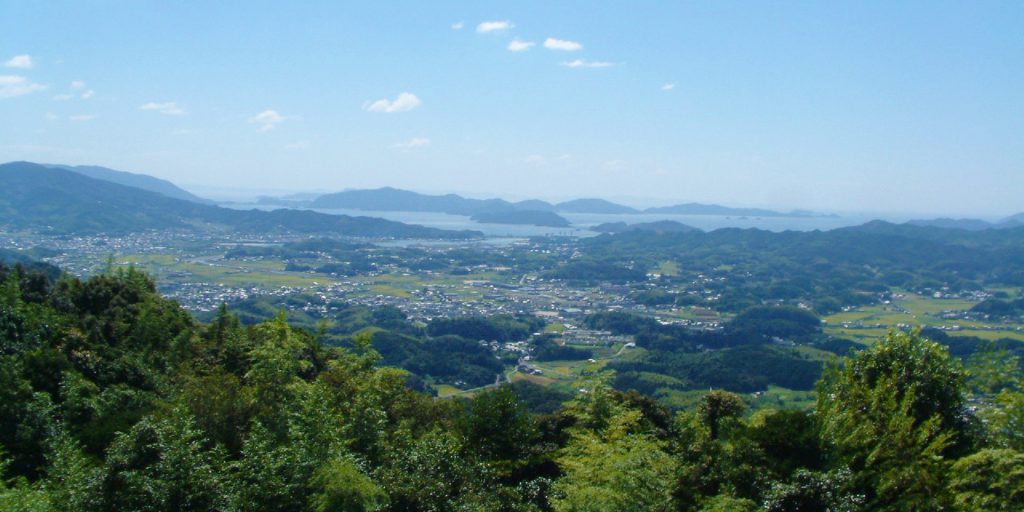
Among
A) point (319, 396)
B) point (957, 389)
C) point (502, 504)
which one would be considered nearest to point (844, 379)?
point (957, 389)

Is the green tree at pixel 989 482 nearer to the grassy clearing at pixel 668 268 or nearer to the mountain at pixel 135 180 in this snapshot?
the grassy clearing at pixel 668 268

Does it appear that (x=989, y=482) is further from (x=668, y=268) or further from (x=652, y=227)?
(x=652, y=227)

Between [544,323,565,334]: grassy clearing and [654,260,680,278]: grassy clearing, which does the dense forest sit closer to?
[544,323,565,334]: grassy clearing

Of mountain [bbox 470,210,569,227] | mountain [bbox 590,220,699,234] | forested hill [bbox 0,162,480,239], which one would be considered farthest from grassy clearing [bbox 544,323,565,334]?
mountain [bbox 470,210,569,227]

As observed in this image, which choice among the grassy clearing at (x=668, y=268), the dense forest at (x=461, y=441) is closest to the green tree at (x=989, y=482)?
the dense forest at (x=461, y=441)

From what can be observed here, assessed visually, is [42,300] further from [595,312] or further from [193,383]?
[595,312]

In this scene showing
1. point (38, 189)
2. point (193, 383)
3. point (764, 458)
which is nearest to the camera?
point (764, 458)

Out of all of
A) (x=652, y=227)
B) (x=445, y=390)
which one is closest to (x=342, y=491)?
(x=445, y=390)
